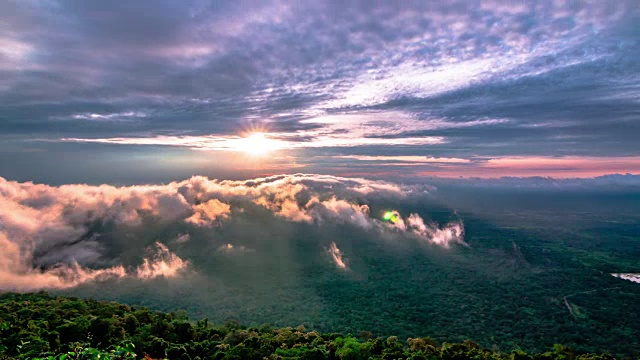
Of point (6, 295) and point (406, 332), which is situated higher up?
point (6, 295)

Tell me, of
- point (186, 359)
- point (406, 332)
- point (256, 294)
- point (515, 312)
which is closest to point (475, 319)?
point (515, 312)

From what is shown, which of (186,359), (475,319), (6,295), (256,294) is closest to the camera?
(186,359)

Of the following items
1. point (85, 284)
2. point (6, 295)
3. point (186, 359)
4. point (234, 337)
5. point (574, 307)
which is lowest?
point (85, 284)

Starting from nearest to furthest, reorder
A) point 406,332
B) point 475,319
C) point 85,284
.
Result: point 406,332, point 475,319, point 85,284

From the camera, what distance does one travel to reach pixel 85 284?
19050 centimetres

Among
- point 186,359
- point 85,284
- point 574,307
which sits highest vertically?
point 186,359

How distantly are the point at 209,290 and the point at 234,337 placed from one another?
12120cm

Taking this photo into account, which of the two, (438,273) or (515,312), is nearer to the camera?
(515,312)

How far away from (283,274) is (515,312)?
11906 cm

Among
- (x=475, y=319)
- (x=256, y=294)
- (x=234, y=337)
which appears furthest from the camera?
(x=256, y=294)

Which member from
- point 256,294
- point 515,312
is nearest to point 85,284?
point 256,294

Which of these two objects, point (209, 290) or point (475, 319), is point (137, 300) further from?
point (475, 319)

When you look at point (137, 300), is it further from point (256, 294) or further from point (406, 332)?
point (406, 332)

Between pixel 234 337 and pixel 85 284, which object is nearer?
pixel 234 337
